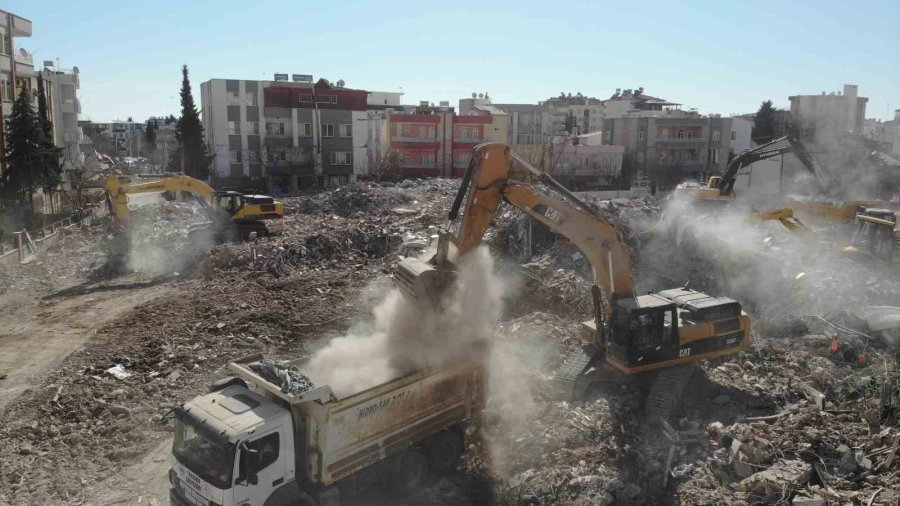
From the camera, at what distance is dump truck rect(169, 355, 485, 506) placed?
663 centimetres

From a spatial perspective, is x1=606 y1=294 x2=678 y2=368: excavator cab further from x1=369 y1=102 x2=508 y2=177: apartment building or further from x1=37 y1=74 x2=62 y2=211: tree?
x1=369 y1=102 x2=508 y2=177: apartment building

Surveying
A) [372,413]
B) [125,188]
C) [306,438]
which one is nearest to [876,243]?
[372,413]

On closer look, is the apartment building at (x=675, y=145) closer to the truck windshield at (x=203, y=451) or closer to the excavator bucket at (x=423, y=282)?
the excavator bucket at (x=423, y=282)

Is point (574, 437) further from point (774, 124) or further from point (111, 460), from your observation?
point (774, 124)

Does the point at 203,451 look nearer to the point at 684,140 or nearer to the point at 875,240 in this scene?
the point at 875,240

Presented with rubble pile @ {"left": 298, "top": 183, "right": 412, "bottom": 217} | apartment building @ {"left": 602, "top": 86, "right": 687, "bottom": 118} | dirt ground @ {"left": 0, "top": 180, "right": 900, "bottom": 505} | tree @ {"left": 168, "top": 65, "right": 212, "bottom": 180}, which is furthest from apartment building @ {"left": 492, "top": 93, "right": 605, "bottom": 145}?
dirt ground @ {"left": 0, "top": 180, "right": 900, "bottom": 505}

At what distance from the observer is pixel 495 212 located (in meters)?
9.79

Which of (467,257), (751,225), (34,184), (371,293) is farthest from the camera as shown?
(34,184)

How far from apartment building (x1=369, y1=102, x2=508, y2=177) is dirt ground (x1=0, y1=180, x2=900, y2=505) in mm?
33634

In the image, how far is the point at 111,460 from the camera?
32.0 ft

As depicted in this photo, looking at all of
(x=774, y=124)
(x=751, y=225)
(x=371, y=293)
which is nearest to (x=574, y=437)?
(x=371, y=293)

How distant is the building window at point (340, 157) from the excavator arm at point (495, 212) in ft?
145

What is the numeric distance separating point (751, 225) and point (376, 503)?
15.7 metres

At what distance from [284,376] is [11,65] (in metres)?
34.1
